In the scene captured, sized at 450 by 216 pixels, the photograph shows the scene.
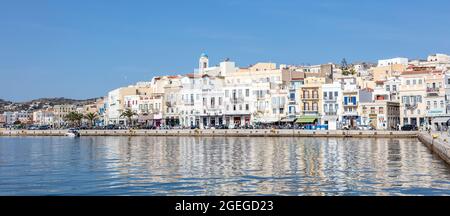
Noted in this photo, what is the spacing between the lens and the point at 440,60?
12362 cm

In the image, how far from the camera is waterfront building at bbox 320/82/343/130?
8556 centimetres

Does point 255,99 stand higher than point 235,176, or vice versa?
point 255,99

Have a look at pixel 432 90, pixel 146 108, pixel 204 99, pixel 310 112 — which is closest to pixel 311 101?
pixel 310 112

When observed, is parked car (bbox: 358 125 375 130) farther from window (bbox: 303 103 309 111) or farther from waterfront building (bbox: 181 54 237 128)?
waterfront building (bbox: 181 54 237 128)

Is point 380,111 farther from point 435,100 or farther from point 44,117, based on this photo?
point 44,117

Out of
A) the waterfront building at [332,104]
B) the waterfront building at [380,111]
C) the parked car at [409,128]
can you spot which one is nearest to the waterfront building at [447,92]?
the parked car at [409,128]

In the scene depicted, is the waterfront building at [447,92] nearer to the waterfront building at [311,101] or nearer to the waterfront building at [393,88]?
the waterfront building at [393,88]

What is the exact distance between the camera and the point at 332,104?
283ft

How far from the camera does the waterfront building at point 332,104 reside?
8556 centimetres

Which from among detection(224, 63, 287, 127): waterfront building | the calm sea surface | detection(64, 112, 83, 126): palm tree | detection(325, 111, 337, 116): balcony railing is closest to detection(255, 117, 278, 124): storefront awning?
detection(224, 63, 287, 127): waterfront building

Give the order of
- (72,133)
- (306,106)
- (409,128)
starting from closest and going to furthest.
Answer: (409,128) < (306,106) < (72,133)
